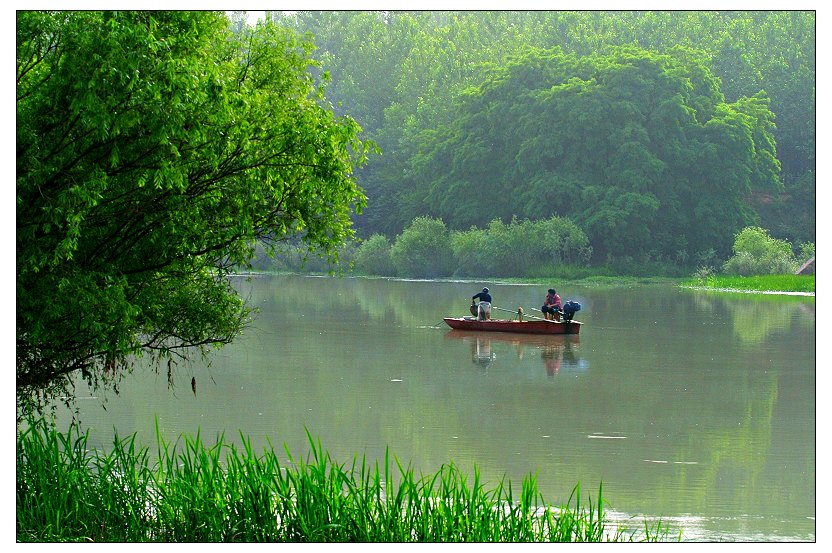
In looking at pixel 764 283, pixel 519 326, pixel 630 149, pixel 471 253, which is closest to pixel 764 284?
pixel 764 283

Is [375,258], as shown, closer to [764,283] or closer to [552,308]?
[764,283]

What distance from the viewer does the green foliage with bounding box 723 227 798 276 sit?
53.8 meters

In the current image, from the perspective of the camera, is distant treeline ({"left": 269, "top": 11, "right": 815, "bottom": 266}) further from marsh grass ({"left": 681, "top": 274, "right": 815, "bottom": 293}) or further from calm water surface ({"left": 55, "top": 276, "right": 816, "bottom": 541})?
calm water surface ({"left": 55, "top": 276, "right": 816, "bottom": 541})

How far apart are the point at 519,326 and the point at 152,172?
21.8 m

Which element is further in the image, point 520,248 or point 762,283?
point 520,248

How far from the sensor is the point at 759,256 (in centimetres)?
5506

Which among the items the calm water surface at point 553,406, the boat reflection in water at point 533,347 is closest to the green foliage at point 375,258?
the calm water surface at point 553,406

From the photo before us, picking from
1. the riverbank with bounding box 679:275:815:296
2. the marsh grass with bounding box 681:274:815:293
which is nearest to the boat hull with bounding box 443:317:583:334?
the riverbank with bounding box 679:275:815:296

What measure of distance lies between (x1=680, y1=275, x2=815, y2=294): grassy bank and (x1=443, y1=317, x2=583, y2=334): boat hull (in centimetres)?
2055

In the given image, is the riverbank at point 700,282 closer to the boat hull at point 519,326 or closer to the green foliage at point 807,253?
the green foliage at point 807,253

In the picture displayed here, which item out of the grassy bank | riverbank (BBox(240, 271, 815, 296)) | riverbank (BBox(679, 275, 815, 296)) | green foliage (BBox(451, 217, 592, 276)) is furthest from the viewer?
green foliage (BBox(451, 217, 592, 276))

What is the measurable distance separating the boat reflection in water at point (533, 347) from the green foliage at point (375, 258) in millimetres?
31675

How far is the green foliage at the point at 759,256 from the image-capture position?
5378cm

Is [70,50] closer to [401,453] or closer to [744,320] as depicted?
[401,453]
